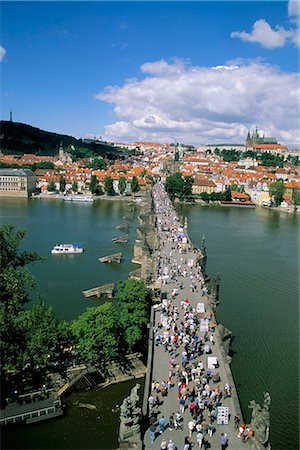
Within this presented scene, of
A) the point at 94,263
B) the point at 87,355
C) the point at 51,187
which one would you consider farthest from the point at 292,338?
Answer: the point at 51,187

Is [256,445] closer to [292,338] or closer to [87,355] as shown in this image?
[87,355]

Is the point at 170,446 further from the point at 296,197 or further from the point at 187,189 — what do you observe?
the point at 296,197

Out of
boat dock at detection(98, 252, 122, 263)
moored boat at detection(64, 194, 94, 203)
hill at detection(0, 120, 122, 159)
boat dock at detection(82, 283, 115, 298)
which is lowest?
boat dock at detection(82, 283, 115, 298)

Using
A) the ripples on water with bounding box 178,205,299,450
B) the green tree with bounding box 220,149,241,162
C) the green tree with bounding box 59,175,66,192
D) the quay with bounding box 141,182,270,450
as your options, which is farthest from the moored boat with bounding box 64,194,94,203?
the green tree with bounding box 220,149,241,162

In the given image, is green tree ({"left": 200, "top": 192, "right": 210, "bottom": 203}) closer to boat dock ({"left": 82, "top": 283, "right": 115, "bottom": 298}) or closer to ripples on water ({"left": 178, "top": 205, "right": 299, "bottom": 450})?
ripples on water ({"left": 178, "top": 205, "right": 299, "bottom": 450})

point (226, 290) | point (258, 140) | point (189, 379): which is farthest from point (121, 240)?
point (258, 140)

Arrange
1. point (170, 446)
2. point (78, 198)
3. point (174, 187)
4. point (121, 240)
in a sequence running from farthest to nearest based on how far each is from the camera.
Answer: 1. point (174, 187)
2. point (78, 198)
3. point (121, 240)
4. point (170, 446)

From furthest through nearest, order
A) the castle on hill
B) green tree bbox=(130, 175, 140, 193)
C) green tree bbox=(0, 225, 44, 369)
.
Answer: the castle on hill
green tree bbox=(130, 175, 140, 193)
green tree bbox=(0, 225, 44, 369)
